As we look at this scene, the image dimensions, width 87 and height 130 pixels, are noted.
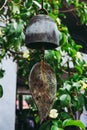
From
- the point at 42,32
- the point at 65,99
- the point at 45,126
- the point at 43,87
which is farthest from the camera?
the point at 65,99

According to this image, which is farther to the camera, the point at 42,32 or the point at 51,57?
the point at 51,57

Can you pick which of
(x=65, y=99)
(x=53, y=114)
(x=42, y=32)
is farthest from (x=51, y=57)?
(x=42, y=32)

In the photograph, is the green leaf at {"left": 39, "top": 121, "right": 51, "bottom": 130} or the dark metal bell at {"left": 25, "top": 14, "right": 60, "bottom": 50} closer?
the dark metal bell at {"left": 25, "top": 14, "right": 60, "bottom": 50}

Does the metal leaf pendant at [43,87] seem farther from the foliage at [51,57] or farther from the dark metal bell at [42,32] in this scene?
the foliage at [51,57]

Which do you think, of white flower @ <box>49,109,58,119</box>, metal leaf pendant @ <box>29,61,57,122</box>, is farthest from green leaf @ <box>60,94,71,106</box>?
metal leaf pendant @ <box>29,61,57,122</box>

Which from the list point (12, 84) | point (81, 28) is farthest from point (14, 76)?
point (81, 28)

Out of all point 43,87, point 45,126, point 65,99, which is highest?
point 43,87

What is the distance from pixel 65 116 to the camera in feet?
12.8

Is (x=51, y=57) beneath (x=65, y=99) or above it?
above

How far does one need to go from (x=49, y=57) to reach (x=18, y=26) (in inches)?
17.4

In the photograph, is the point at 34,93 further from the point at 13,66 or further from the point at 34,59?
the point at 13,66

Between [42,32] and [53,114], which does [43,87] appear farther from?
[53,114]

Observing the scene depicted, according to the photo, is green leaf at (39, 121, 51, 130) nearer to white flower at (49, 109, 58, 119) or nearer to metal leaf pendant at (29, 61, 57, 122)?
white flower at (49, 109, 58, 119)

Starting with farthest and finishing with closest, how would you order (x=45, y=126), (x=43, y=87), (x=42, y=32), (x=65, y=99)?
(x=65, y=99), (x=45, y=126), (x=43, y=87), (x=42, y=32)
